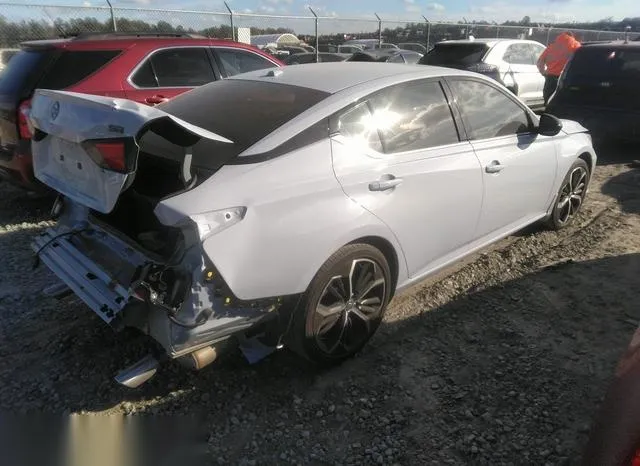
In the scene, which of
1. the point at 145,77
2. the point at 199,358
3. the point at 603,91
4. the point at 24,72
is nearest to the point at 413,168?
the point at 199,358

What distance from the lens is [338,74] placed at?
350 cm

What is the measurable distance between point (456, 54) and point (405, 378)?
30.3ft

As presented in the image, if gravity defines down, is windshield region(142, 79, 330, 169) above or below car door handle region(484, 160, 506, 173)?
above

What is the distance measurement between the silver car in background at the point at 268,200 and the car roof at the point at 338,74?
20 millimetres

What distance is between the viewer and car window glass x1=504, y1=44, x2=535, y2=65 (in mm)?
10977

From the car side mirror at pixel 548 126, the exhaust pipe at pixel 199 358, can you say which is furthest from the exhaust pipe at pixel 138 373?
the car side mirror at pixel 548 126

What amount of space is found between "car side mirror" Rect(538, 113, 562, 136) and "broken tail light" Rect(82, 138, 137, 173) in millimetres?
3241

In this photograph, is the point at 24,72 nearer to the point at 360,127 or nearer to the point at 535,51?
the point at 360,127

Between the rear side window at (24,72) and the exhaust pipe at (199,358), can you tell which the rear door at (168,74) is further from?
the exhaust pipe at (199,358)

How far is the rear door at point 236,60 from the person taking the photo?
21.4 ft

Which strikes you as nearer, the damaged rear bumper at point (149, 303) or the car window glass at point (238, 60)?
the damaged rear bumper at point (149, 303)

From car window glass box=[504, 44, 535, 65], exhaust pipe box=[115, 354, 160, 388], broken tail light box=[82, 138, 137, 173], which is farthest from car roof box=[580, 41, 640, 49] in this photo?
exhaust pipe box=[115, 354, 160, 388]

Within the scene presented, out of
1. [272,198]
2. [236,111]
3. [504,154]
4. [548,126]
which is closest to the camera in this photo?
[272,198]

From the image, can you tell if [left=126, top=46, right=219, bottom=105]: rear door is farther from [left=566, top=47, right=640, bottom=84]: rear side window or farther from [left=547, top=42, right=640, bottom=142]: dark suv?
[left=566, top=47, right=640, bottom=84]: rear side window
